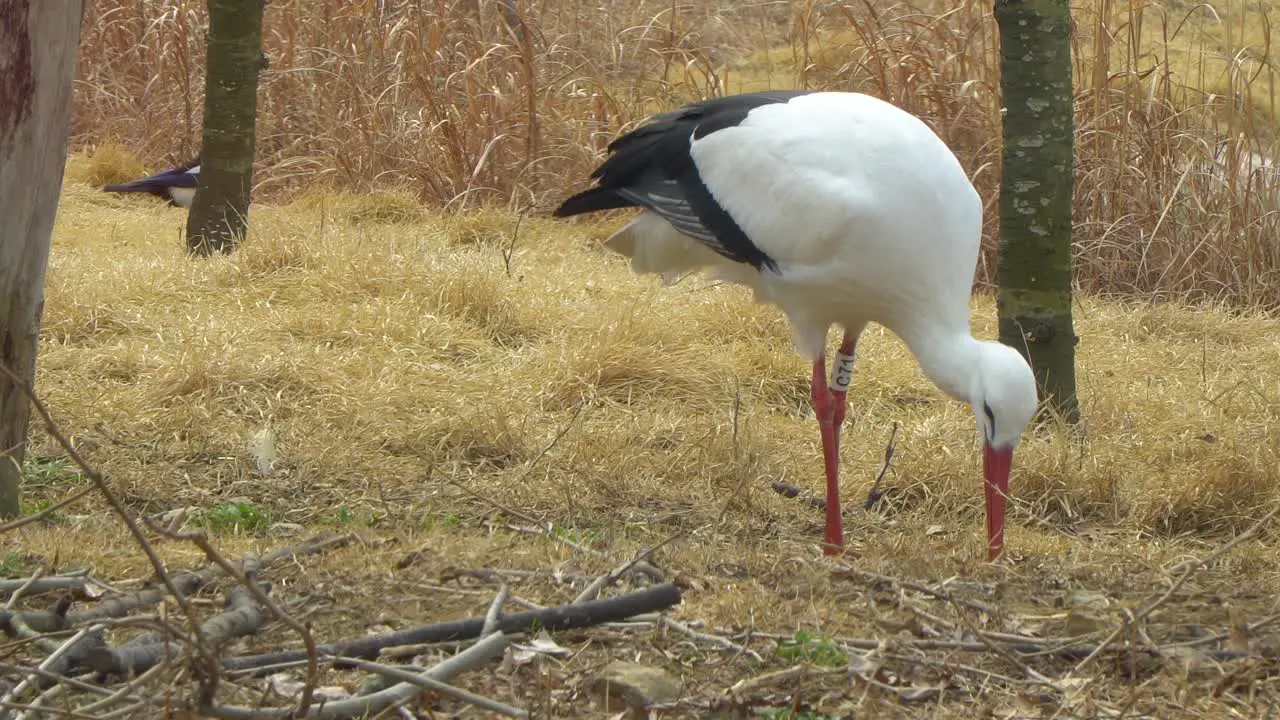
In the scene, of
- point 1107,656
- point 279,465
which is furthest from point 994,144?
point 1107,656

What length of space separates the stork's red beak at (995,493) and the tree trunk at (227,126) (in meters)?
3.85

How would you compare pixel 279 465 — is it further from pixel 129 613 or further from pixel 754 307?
pixel 754 307

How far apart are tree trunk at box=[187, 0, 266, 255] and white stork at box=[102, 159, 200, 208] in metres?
1.81

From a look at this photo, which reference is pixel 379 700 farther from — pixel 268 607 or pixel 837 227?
pixel 837 227

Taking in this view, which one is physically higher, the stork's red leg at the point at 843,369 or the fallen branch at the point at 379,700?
the fallen branch at the point at 379,700

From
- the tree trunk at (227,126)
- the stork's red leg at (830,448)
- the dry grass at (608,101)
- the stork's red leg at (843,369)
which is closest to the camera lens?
the stork's red leg at (830,448)

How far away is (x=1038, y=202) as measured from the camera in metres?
4.70

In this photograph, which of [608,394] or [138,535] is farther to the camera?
[608,394]

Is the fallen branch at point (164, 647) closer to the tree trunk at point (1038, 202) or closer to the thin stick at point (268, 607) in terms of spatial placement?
the thin stick at point (268, 607)

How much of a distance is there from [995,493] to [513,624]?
1430mm

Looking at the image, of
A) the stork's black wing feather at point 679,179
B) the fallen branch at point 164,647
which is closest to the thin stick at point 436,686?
the fallen branch at point 164,647

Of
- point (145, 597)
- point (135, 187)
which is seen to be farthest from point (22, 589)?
point (135, 187)

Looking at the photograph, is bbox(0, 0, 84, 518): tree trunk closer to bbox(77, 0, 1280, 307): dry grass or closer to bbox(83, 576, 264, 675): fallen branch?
bbox(83, 576, 264, 675): fallen branch

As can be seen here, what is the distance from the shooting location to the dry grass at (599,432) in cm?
352
